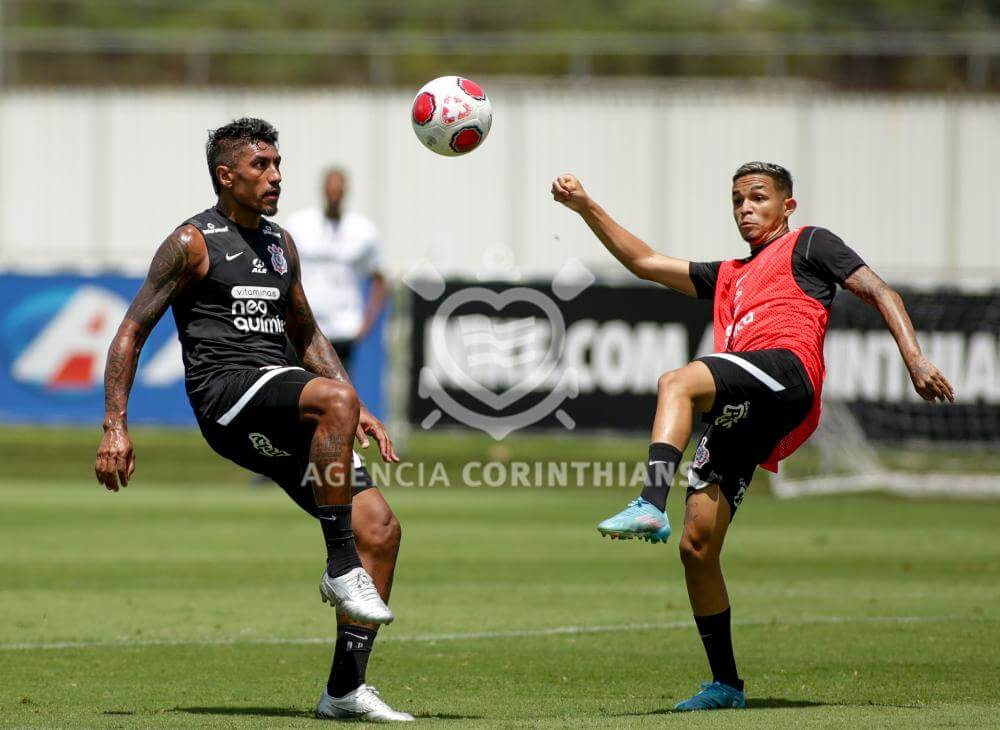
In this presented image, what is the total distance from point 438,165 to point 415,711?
24564 mm

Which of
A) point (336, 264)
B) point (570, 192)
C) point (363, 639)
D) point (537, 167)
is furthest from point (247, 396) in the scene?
point (537, 167)

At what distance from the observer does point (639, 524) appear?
22.3 ft

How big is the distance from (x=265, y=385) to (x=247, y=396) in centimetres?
9

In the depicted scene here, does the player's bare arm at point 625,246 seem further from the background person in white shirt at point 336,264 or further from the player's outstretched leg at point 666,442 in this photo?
the background person in white shirt at point 336,264

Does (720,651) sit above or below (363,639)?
below

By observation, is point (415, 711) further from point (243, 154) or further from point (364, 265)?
point (364, 265)

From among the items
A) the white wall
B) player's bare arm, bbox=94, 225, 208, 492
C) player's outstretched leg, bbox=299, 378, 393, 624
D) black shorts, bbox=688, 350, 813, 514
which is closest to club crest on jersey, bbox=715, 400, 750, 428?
black shorts, bbox=688, 350, 813, 514

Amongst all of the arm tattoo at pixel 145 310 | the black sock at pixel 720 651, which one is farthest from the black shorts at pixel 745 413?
the arm tattoo at pixel 145 310

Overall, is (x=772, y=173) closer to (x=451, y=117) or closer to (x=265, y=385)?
(x=451, y=117)

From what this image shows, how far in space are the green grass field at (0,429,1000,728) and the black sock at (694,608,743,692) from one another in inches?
6.8

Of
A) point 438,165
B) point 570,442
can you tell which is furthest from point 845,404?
point 438,165

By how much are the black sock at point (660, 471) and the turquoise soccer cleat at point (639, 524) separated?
0.08 metres

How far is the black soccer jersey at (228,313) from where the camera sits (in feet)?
24.6

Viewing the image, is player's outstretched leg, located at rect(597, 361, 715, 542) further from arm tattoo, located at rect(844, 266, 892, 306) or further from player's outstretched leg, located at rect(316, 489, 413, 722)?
player's outstretched leg, located at rect(316, 489, 413, 722)
